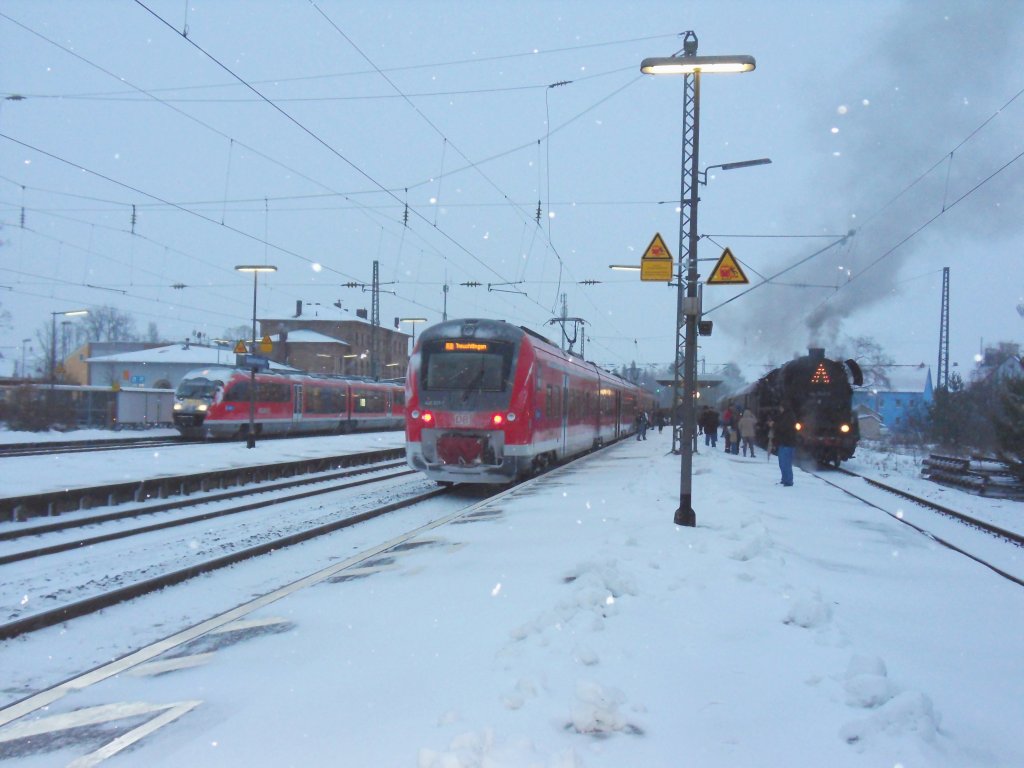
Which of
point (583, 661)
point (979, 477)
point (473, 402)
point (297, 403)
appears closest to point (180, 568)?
point (583, 661)

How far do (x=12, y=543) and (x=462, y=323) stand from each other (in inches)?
321

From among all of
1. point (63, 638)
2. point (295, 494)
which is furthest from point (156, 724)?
point (295, 494)

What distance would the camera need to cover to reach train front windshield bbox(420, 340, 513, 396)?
15.1 metres

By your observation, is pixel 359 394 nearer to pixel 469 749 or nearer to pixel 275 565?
pixel 275 565

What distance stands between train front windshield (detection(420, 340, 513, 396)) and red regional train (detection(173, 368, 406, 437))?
16.7 meters

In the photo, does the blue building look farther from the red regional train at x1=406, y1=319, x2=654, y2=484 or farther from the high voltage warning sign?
the red regional train at x1=406, y1=319, x2=654, y2=484

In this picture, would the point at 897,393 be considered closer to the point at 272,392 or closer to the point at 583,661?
the point at 272,392

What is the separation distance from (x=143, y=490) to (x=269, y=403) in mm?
16939

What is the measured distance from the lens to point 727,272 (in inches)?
460

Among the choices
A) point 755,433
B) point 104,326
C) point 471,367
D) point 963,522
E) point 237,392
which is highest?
point 104,326

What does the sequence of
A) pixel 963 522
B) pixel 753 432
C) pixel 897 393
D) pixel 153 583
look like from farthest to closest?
pixel 897 393, pixel 753 432, pixel 963 522, pixel 153 583

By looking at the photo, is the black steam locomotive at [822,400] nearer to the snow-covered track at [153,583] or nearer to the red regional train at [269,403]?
the snow-covered track at [153,583]

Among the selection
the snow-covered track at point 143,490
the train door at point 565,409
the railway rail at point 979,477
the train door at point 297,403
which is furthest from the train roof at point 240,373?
the railway rail at point 979,477

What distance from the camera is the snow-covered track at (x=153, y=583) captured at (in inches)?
272
